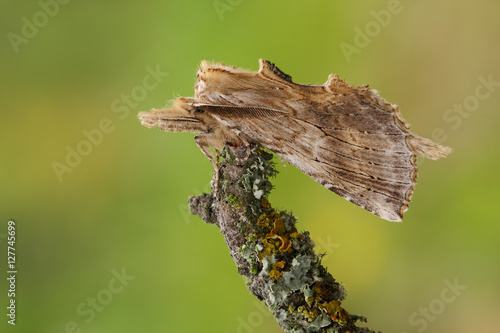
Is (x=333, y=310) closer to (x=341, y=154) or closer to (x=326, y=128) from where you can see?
(x=341, y=154)

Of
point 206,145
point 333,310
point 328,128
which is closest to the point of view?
point 333,310

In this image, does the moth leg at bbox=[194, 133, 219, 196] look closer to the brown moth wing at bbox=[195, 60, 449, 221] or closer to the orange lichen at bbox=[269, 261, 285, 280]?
the brown moth wing at bbox=[195, 60, 449, 221]

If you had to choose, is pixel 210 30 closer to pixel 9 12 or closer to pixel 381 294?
pixel 9 12

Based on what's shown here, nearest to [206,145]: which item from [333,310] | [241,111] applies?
[241,111]

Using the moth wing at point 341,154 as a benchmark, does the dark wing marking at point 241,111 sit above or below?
above

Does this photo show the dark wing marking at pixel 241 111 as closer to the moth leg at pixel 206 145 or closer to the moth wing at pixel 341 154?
the moth wing at pixel 341 154

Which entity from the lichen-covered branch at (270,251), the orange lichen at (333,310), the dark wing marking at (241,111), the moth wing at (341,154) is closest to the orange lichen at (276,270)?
the lichen-covered branch at (270,251)
